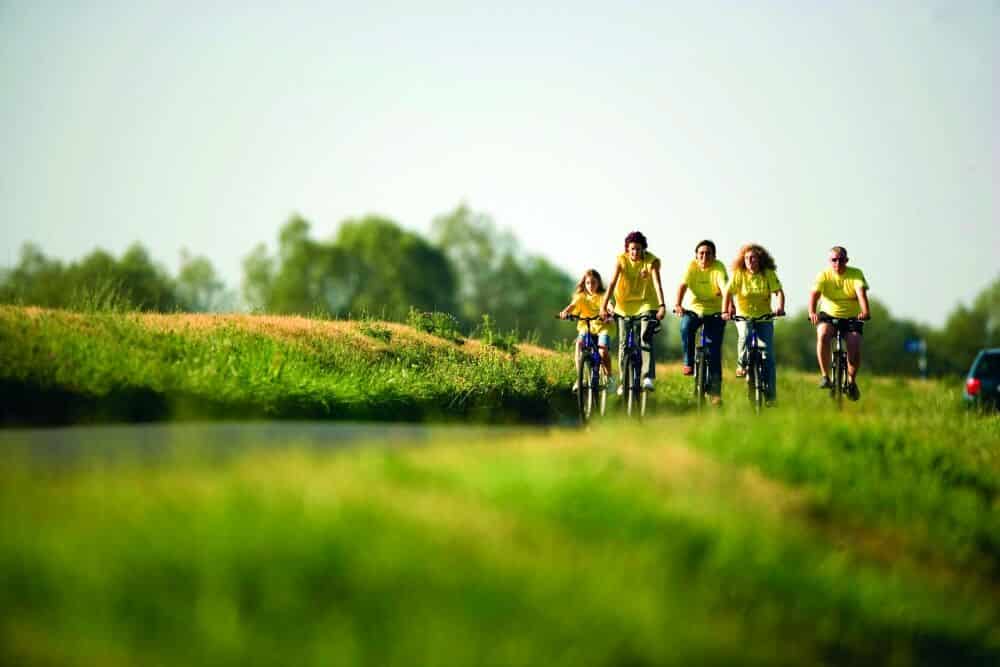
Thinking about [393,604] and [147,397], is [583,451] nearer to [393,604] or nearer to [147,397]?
[393,604]

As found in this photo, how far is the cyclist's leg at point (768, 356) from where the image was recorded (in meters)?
14.2

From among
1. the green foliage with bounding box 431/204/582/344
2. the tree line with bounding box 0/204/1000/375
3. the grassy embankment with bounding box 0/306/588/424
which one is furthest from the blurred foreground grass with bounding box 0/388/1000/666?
the green foliage with bounding box 431/204/582/344

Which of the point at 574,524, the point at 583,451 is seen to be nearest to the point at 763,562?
the point at 574,524

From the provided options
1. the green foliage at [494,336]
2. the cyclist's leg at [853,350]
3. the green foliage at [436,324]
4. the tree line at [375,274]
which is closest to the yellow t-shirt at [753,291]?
the cyclist's leg at [853,350]

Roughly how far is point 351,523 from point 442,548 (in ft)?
1.65

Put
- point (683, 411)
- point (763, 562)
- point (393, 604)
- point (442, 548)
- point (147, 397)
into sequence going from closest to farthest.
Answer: point (393, 604), point (442, 548), point (763, 562), point (147, 397), point (683, 411)

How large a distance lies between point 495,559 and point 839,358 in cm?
1120

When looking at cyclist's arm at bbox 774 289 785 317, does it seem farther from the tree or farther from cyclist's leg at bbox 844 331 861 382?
the tree

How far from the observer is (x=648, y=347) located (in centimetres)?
1398

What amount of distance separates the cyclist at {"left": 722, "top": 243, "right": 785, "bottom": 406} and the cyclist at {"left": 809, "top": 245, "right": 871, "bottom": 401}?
0.88 m

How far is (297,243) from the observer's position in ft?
239

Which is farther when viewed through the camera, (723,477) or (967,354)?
(967,354)

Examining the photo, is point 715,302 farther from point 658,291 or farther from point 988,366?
point 988,366

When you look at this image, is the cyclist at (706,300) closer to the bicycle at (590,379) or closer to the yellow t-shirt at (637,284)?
the yellow t-shirt at (637,284)
